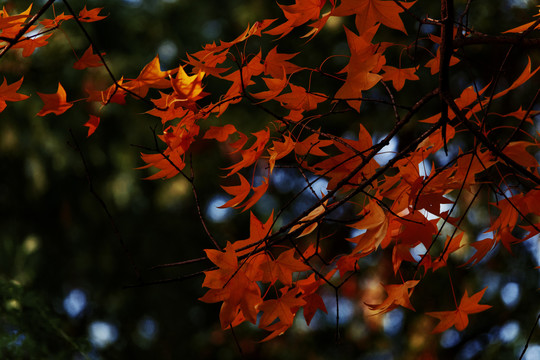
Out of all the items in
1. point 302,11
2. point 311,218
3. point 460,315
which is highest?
point 302,11

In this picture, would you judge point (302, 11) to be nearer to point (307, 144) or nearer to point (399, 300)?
point (307, 144)

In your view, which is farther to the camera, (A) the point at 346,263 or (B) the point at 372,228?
(A) the point at 346,263

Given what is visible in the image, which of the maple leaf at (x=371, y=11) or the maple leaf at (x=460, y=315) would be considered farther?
the maple leaf at (x=460, y=315)

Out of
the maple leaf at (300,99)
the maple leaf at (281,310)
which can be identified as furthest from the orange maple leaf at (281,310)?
the maple leaf at (300,99)

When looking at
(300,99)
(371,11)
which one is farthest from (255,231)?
(371,11)

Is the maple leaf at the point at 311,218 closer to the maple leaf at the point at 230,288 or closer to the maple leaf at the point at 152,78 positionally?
the maple leaf at the point at 230,288

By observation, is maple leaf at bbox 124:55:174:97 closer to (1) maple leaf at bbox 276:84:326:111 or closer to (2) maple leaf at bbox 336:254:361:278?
(1) maple leaf at bbox 276:84:326:111

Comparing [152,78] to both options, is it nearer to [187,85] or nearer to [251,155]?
[187,85]

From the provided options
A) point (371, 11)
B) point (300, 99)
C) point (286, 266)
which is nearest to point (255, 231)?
point (286, 266)

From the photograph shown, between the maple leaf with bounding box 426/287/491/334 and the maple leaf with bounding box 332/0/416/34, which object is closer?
the maple leaf with bounding box 332/0/416/34

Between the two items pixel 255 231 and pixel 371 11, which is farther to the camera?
pixel 255 231

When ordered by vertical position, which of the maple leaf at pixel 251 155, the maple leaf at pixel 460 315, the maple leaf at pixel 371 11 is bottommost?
the maple leaf at pixel 460 315

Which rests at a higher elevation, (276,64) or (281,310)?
(276,64)

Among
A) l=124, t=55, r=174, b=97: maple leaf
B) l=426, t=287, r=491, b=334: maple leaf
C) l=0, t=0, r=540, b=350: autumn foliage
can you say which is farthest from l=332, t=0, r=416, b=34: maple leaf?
l=426, t=287, r=491, b=334: maple leaf
